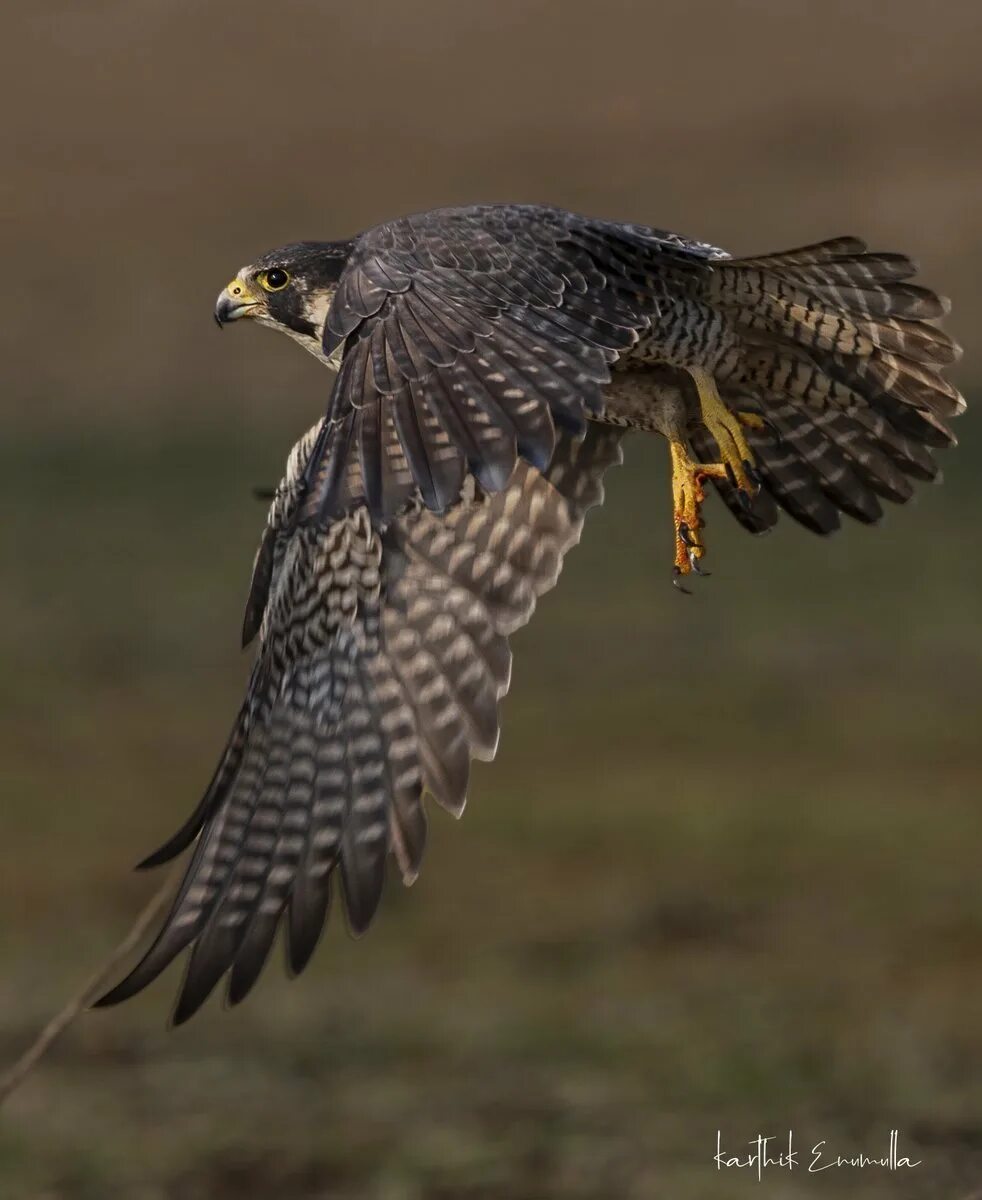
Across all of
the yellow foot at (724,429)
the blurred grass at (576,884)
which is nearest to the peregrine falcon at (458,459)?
the yellow foot at (724,429)

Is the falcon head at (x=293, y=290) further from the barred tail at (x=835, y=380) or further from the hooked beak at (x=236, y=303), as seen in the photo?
the barred tail at (x=835, y=380)

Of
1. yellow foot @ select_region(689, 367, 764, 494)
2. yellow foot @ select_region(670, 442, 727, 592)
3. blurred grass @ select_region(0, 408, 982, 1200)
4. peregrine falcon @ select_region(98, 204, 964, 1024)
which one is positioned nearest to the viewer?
peregrine falcon @ select_region(98, 204, 964, 1024)

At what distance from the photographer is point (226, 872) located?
5992 mm

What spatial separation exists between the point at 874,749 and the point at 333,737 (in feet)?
41.3

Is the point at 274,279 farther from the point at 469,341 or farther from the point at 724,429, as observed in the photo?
the point at 469,341

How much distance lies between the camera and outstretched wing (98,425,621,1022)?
592 centimetres

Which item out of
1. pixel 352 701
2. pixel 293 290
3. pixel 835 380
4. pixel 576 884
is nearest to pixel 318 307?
pixel 293 290

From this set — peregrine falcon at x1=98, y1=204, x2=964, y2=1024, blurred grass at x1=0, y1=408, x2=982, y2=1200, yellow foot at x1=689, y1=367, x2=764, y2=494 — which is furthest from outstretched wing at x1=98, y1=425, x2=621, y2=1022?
blurred grass at x1=0, y1=408, x2=982, y2=1200

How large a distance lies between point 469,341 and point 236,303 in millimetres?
1589

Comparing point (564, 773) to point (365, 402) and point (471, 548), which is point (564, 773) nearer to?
point (471, 548)

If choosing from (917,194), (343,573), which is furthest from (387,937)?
(917,194)

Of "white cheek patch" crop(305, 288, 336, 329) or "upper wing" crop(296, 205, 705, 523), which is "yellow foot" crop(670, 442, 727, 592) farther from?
"white cheek patch" crop(305, 288, 336, 329)

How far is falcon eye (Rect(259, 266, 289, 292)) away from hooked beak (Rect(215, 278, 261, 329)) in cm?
5

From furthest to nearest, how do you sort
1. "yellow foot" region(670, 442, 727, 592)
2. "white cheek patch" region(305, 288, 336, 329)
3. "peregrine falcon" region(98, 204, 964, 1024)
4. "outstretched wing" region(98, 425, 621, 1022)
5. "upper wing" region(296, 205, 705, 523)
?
1. "white cheek patch" region(305, 288, 336, 329)
2. "yellow foot" region(670, 442, 727, 592)
3. "outstretched wing" region(98, 425, 621, 1022)
4. "peregrine falcon" region(98, 204, 964, 1024)
5. "upper wing" region(296, 205, 705, 523)
